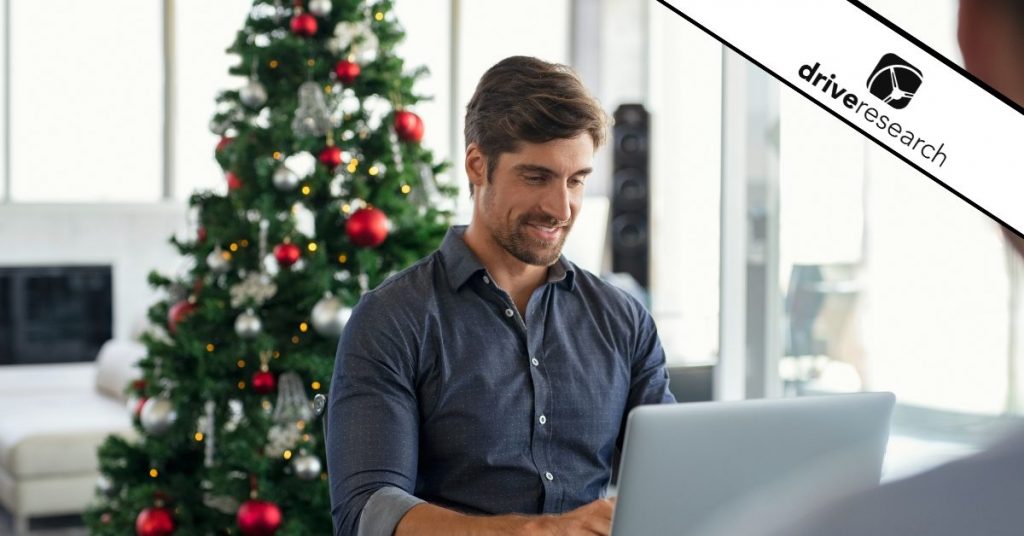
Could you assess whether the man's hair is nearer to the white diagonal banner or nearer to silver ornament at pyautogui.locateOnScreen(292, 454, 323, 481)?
the white diagonal banner

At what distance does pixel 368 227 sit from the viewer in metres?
3.01

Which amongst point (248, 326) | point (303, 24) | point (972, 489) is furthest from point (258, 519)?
point (972, 489)

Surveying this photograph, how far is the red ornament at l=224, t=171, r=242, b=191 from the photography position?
315 cm

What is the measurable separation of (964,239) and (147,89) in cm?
A: 533

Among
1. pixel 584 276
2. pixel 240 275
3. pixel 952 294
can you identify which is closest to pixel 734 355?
pixel 952 294

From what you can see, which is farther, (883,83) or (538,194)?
(883,83)

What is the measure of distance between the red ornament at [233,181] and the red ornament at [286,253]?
7.8 inches

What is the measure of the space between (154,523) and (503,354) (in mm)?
1713

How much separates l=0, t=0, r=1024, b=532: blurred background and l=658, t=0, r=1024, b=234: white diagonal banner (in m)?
0.96

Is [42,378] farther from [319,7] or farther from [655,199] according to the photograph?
[319,7]

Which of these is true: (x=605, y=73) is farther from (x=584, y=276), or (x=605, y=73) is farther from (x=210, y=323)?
(x=584, y=276)

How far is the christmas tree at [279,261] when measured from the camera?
3.03 m

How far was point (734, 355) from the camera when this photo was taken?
3.82 metres

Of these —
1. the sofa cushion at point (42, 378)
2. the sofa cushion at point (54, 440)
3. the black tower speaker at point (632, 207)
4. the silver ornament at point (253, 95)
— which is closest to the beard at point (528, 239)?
the silver ornament at point (253, 95)
